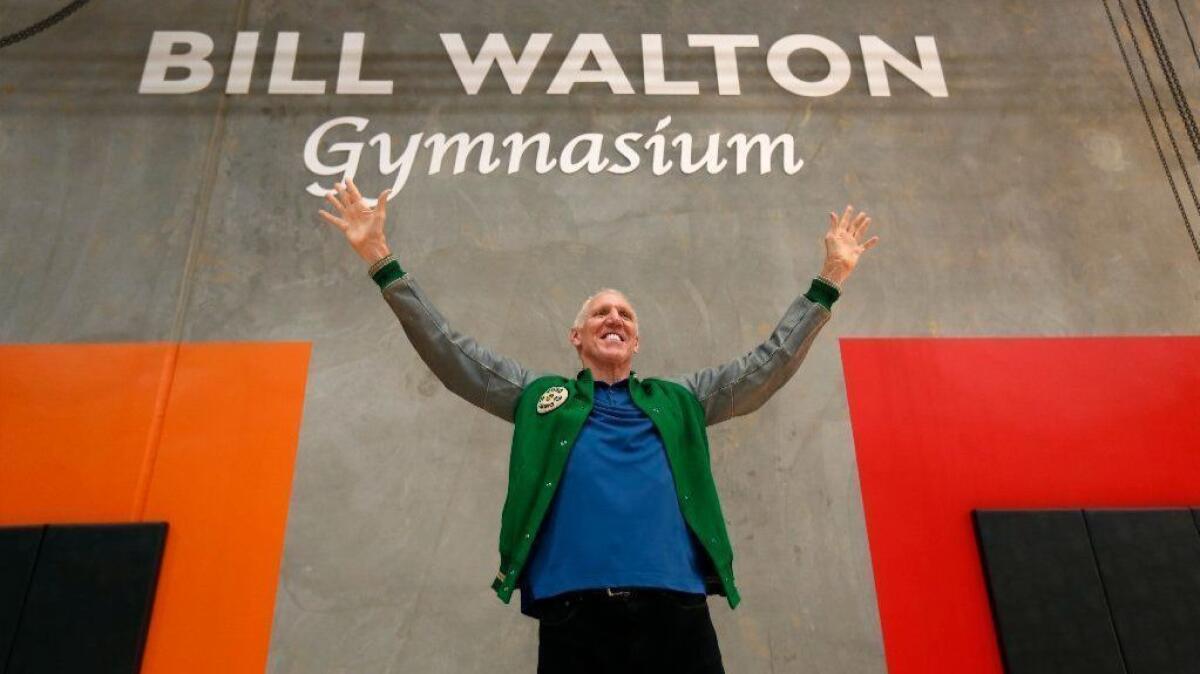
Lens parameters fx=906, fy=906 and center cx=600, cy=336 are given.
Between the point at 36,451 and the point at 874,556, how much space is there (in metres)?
2.88

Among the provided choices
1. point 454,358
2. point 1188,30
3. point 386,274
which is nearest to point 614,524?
point 454,358

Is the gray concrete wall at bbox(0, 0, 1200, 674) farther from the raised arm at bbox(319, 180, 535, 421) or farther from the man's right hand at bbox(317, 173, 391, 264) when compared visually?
the man's right hand at bbox(317, 173, 391, 264)

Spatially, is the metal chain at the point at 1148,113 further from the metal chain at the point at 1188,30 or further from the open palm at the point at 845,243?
the open palm at the point at 845,243

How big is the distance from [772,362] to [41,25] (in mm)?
3674

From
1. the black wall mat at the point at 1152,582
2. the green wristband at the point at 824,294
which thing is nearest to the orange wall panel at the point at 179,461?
the green wristband at the point at 824,294

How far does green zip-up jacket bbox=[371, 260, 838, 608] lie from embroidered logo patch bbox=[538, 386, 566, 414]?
1 cm

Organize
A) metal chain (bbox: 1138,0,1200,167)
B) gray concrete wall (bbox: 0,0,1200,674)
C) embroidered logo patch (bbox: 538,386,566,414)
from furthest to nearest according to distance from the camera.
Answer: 1. metal chain (bbox: 1138,0,1200,167)
2. gray concrete wall (bbox: 0,0,1200,674)
3. embroidered logo patch (bbox: 538,386,566,414)

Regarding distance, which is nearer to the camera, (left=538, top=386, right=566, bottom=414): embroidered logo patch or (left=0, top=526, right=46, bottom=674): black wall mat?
(left=538, top=386, right=566, bottom=414): embroidered logo patch

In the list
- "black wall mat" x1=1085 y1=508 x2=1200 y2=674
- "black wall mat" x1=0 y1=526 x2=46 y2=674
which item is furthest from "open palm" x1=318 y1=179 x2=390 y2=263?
"black wall mat" x1=1085 y1=508 x2=1200 y2=674

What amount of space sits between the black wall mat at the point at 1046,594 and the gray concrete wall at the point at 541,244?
0.42 meters

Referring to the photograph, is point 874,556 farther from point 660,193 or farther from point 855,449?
point 660,193

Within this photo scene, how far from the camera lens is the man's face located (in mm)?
2143

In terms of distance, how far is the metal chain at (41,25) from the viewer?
391cm

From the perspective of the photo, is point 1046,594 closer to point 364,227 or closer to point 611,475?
point 611,475
